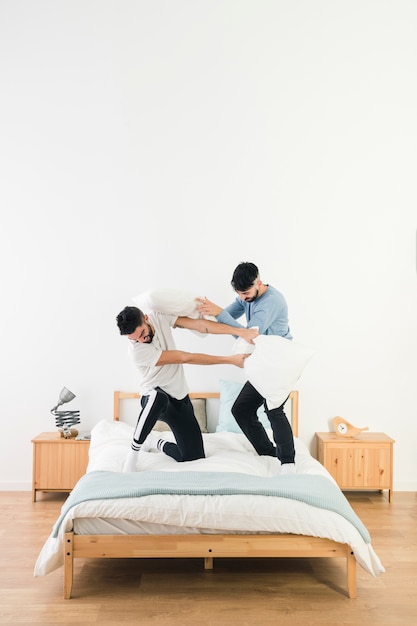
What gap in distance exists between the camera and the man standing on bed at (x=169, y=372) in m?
3.59

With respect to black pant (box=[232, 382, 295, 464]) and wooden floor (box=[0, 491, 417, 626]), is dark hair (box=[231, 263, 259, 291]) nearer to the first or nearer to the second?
black pant (box=[232, 382, 295, 464])

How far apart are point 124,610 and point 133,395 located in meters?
2.09

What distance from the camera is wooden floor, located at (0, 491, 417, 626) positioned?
2695mm

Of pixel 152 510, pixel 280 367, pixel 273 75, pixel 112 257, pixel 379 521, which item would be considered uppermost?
pixel 273 75

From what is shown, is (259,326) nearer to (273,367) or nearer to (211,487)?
(273,367)

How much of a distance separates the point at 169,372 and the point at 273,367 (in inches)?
23.8

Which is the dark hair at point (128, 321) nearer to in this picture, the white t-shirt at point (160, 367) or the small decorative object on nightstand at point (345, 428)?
the white t-shirt at point (160, 367)

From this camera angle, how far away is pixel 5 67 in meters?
4.81

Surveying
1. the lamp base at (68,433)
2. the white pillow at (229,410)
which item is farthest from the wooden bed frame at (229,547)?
the lamp base at (68,433)

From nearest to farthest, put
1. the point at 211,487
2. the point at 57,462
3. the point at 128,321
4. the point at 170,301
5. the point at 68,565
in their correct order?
the point at 68,565
the point at 211,487
the point at 128,321
the point at 170,301
the point at 57,462

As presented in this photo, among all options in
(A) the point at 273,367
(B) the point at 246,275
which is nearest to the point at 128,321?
(B) the point at 246,275

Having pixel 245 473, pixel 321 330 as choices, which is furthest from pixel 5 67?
pixel 245 473

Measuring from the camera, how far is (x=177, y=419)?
374 cm

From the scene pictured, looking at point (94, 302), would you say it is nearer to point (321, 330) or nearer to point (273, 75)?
point (321, 330)
